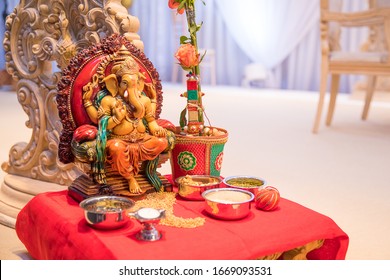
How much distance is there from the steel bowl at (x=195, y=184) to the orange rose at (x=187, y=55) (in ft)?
1.11

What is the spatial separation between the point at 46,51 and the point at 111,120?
69 centimetres

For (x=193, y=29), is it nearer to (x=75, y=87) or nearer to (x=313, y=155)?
(x=75, y=87)

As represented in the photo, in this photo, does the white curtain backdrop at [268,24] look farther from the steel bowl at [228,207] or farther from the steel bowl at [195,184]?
the steel bowl at [228,207]

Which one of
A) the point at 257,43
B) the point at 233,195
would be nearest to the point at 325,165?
the point at 233,195

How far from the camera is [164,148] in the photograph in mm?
1426

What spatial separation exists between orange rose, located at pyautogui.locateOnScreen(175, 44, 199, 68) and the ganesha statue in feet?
0.45

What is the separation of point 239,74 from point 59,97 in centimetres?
577

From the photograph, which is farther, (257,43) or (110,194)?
(257,43)

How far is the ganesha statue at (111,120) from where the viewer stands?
1354 mm

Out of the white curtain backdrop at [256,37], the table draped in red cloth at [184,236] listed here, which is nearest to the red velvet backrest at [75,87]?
the table draped in red cloth at [184,236]

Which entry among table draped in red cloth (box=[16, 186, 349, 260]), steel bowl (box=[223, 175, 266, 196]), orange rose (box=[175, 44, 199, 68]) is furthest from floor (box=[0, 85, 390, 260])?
orange rose (box=[175, 44, 199, 68])

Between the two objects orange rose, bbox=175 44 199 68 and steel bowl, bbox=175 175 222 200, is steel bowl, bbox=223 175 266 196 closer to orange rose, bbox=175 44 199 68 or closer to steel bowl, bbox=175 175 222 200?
steel bowl, bbox=175 175 222 200

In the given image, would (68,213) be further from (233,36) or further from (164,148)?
(233,36)

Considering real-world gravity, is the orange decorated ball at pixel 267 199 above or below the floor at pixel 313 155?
above
